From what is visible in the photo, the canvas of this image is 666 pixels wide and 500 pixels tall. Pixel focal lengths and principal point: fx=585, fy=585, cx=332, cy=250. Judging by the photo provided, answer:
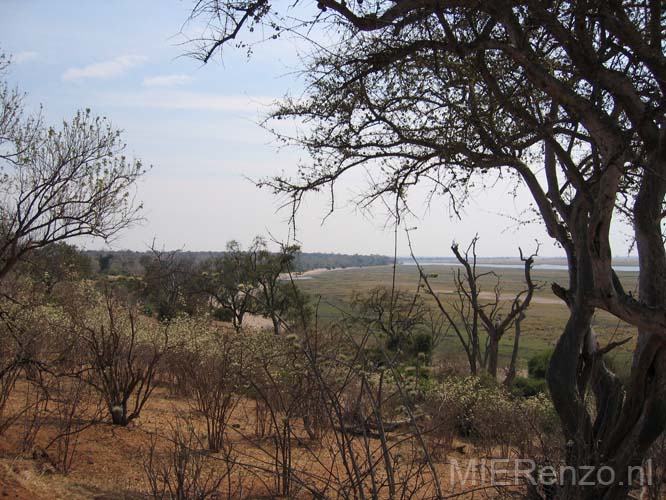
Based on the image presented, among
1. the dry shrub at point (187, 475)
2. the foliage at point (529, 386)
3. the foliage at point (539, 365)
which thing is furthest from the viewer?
the foliage at point (539, 365)

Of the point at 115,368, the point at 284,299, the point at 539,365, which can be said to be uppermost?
the point at 284,299

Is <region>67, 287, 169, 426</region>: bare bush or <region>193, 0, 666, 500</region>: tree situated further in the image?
<region>67, 287, 169, 426</region>: bare bush

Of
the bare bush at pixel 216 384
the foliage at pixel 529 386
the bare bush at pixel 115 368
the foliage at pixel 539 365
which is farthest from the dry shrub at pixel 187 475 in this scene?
the foliage at pixel 539 365

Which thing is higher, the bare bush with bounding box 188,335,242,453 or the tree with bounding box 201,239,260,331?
the tree with bounding box 201,239,260,331

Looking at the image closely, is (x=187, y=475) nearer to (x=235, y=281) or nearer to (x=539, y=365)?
(x=235, y=281)

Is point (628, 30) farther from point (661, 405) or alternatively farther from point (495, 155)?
point (661, 405)

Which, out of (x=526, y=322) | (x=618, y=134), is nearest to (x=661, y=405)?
(x=618, y=134)

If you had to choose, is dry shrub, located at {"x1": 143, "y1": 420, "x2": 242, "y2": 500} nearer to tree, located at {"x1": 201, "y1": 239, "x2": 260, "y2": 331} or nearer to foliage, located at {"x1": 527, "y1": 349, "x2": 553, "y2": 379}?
tree, located at {"x1": 201, "y1": 239, "x2": 260, "y2": 331}

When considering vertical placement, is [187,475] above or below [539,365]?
above

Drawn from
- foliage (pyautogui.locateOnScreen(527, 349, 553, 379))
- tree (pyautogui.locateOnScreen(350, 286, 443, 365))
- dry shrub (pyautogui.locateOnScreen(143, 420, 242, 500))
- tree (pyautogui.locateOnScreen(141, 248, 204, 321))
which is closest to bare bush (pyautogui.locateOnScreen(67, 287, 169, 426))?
tree (pyautogui.locateOnScreen(141, 248, 204, 321))

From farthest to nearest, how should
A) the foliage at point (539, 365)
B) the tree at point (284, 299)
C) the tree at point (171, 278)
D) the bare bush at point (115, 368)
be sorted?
1. the foliage at point (539, 365)
2. the bare bush at point (115, 368)
3. the tree at point (171, 278)
4. the tree at point (284, 299)

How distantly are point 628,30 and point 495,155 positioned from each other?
5.38 feet

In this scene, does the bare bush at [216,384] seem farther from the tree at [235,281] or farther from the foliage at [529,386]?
the foliage at [529,386]

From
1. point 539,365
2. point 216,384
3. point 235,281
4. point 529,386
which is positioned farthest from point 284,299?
point 539,365
